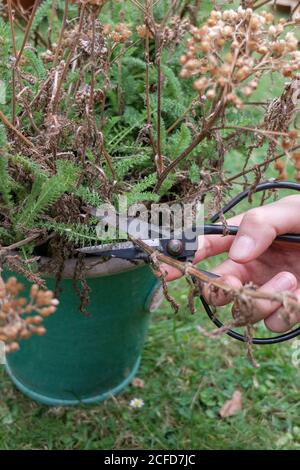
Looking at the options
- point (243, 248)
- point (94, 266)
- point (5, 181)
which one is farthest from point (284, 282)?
point (5, 181)

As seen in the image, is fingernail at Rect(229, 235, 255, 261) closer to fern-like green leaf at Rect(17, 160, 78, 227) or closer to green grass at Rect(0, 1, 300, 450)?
fern-like green leaf at Rect(17, 160, 78, 227)

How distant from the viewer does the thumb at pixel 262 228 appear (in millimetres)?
859

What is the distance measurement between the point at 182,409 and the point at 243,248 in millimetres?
675

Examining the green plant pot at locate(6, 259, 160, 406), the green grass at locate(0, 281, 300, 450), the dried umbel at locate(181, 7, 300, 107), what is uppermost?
the dried umbel at locate(181, 7, 300, 107)

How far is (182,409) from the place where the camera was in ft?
4.56

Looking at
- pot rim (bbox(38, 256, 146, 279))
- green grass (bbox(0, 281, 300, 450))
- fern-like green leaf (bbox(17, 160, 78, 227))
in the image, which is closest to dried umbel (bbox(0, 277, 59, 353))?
fern-like green leaf (bbox(17, 160, 78, 227))

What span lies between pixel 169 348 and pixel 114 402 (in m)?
0.23

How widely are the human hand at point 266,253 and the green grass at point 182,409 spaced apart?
50 cm

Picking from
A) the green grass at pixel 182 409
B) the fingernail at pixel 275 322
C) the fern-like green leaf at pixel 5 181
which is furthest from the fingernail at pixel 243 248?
the green grass at pixel 182 409

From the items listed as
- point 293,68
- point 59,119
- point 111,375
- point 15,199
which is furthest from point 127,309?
point 293,68

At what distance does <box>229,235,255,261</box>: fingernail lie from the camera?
0.86m

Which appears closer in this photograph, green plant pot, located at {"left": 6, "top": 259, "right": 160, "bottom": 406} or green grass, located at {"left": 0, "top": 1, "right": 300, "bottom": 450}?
green plant pot, located at {"left": 6, "top": 259, "right": 160, "bottom": 406}

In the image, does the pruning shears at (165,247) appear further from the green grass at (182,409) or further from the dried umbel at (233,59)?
the green grass at (182,409)

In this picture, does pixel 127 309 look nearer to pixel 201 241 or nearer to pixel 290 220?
pixel 201 241
